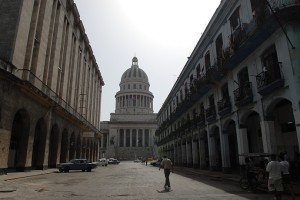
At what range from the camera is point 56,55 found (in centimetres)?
2934

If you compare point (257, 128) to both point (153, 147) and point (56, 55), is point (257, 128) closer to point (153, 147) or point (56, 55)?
point (56, 55)

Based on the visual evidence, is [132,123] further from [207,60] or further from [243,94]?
[243,94]

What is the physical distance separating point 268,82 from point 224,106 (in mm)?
6287

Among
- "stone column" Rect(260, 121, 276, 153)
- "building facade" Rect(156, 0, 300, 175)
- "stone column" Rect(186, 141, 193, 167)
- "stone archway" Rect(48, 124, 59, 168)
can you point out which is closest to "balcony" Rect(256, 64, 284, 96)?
"building facade" Rect(156, 0, 300, 175)

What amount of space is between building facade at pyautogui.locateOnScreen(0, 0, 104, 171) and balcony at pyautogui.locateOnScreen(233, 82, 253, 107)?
15.5 metres

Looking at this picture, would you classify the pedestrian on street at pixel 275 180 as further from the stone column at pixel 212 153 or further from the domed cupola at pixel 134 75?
the domed cupola at pixel 134 75

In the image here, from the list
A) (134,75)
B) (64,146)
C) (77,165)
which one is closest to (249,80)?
(77,165)

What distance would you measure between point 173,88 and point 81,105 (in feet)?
49.2

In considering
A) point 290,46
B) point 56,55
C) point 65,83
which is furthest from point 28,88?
point 290,46

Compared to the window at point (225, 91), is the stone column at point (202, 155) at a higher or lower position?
lower

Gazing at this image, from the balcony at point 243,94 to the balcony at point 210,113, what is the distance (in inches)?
188

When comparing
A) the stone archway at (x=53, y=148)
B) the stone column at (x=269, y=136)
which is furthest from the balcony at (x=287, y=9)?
the stone archway at (x=53, y=148)

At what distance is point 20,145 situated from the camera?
882 inches

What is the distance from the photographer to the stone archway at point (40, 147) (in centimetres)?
2586
